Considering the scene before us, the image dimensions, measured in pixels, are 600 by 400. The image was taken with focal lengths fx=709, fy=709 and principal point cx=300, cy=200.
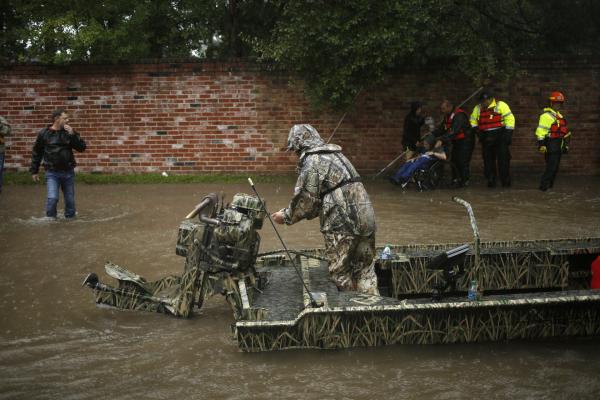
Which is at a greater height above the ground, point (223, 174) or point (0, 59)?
point (0, 59)

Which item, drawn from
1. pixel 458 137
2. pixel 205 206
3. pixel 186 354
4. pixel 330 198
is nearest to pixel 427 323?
pixel 330 198

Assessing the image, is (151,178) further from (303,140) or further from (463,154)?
(303,140)

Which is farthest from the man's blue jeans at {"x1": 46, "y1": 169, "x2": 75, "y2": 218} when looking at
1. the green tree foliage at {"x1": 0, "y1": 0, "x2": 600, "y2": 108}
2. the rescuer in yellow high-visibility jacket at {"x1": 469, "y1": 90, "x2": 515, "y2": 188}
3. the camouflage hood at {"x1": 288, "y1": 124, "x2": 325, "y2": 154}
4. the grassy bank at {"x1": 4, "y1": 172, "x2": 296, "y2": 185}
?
the rescuer in yellow high-visibility jacket at {"x1": 469, "y1": 90, "x2": 515, "y2": 188}

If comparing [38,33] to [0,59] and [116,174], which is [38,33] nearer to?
[0,59]

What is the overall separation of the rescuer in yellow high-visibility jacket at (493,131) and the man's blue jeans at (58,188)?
771 cm

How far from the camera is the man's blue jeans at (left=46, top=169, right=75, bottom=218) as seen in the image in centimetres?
1113

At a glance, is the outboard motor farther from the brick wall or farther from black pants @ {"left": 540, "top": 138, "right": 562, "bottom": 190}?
the brick wall

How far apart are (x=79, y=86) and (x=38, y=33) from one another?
53.3 inches

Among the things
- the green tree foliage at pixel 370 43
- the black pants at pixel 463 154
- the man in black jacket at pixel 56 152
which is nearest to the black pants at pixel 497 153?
the black pants at pixel 463 154

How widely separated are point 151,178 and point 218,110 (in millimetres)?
2047

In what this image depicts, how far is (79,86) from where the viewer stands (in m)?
15.3

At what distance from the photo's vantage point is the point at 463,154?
46.1 feet

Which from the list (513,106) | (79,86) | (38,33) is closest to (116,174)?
(79,86)

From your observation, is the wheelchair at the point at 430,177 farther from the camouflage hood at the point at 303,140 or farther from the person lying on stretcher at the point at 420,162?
the camouflage hood at the point at 303,140
